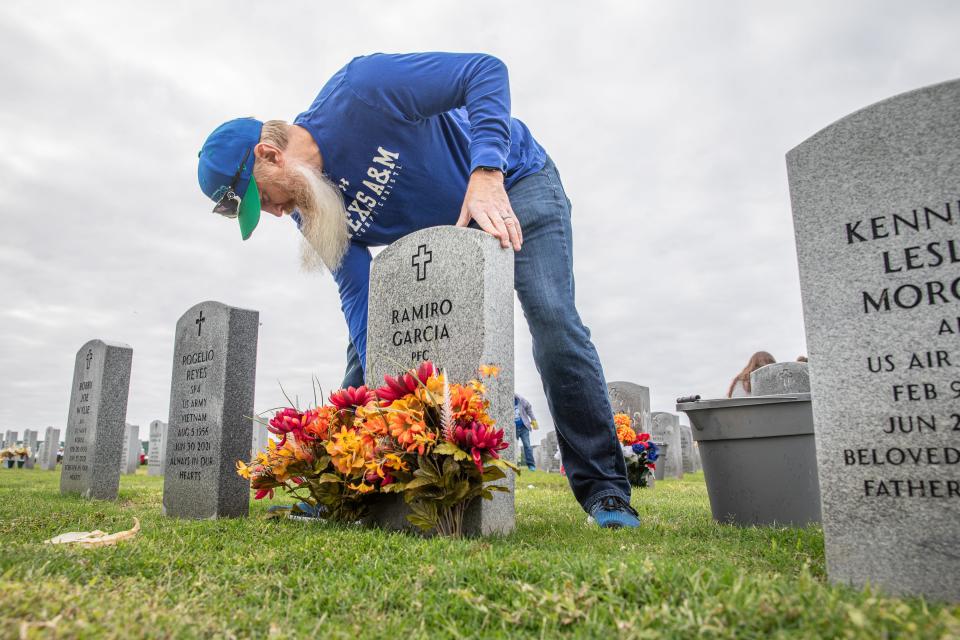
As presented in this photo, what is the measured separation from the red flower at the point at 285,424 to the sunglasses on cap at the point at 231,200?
1296 millimetres

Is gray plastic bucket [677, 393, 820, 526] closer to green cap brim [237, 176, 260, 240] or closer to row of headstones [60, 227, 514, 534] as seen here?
row of headstones [60, 227, 514, 534]

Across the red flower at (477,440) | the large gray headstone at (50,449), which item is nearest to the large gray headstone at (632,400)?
the red flower at (477,440)

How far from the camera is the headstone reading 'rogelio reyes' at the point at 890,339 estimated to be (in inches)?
72.5

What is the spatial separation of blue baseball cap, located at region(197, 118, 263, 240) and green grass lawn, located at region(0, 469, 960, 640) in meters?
1.93

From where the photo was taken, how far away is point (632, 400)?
10250mm

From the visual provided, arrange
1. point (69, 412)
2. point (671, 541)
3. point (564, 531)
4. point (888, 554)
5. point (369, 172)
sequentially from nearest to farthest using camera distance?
point (888, 554)
point (671, 541)
point (564, 531)
point (369, 172)
point (69, 412)

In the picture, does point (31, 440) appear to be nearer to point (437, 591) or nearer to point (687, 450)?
point (687, 450)

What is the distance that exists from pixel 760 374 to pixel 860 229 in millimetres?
4266

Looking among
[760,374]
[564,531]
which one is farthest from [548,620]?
[760,374]

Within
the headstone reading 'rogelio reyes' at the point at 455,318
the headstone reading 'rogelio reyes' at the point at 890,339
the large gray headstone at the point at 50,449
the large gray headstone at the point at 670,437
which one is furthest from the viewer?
the large gray headstone at the point at 50,449

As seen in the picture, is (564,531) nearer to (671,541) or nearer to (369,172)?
(671,541)

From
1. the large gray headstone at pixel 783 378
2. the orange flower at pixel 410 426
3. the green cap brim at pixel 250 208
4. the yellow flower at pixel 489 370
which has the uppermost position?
the green cap brim at pixel 250 208

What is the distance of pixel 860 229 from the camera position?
205 cm

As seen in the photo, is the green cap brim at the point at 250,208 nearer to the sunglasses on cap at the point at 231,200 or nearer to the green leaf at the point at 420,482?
the sunglasses on cap at the point at 231,200
